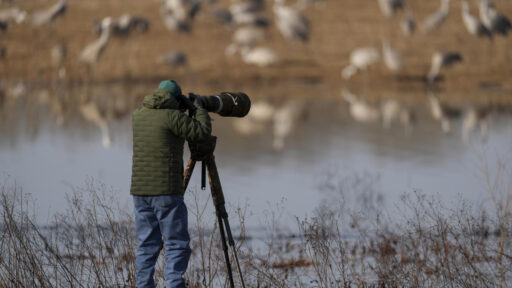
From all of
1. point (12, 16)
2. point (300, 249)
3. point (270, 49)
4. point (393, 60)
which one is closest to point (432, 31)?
point (393, 60)

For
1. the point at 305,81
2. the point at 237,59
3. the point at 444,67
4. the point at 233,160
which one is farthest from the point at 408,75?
the point at 233,160

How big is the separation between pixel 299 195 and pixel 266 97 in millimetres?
13239

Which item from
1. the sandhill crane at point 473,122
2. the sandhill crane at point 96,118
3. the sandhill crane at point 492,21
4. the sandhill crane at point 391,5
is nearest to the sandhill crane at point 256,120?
the sandhill crane at point 96,118

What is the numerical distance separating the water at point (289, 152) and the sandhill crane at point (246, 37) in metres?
8.46

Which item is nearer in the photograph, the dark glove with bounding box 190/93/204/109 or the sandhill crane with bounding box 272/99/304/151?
the dark glove with bounding box 190/93/204/109

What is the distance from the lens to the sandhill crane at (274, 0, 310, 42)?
3020 centimetres

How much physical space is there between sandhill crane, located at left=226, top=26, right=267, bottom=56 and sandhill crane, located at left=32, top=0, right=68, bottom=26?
5832mm

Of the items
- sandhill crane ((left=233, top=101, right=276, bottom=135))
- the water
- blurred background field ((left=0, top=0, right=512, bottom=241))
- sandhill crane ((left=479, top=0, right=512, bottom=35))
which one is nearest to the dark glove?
blurred background field ((left=0, top=0, right=512, bottom=241))

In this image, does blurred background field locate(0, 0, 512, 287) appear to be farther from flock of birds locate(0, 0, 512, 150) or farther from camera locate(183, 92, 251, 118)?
camera locate(183, 92, 251, 118)

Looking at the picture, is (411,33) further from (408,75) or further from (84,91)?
(84,91)

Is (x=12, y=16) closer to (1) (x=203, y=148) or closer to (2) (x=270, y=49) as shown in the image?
(2) (x=270, y=49)

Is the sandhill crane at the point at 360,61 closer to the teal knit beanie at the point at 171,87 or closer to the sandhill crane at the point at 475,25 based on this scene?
the sandhill crane at the point at 475,25

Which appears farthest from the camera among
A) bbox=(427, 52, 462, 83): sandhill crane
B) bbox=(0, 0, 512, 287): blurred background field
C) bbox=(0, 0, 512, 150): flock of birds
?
bbox=(427, 52, 462, 83): sandhill crane

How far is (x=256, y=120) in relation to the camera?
1825 cm
